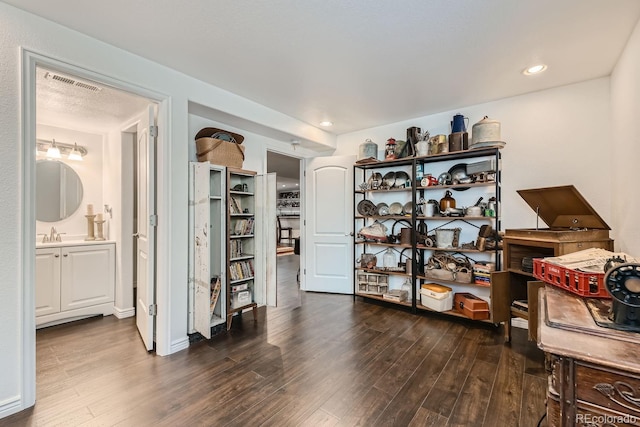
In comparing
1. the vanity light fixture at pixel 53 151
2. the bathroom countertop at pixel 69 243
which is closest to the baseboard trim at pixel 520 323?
the bathroom countertop at pixel 69 243

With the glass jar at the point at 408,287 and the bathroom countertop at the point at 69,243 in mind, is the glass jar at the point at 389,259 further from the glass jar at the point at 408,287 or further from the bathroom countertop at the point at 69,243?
the bathroom countertop at the point at 69,243

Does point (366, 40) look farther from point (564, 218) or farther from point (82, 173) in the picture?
point (82, 173)

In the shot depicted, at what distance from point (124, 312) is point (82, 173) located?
179 cm

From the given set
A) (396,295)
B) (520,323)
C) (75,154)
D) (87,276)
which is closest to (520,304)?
(520,323)

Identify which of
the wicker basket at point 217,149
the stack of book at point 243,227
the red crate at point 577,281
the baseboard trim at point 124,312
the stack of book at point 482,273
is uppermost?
the wicker basket at point 217,149

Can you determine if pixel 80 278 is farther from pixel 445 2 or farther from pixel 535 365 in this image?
pixel 535 365

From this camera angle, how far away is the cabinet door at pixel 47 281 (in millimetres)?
2828

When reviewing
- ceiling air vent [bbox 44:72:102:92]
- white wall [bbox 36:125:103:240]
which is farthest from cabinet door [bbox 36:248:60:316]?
ceiling air vent [bbox 44:72:102:92]

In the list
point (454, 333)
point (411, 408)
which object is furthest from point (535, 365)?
point (411, 408)

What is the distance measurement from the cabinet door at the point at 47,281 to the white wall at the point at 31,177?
5.03 feet

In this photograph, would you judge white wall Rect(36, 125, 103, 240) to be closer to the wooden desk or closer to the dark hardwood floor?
the dark hardwood floor

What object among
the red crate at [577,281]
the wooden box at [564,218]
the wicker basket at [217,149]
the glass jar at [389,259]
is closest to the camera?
the red crate at [577,281]

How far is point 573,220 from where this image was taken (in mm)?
2420

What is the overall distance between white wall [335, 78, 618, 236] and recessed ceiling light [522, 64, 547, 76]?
0.53 m
